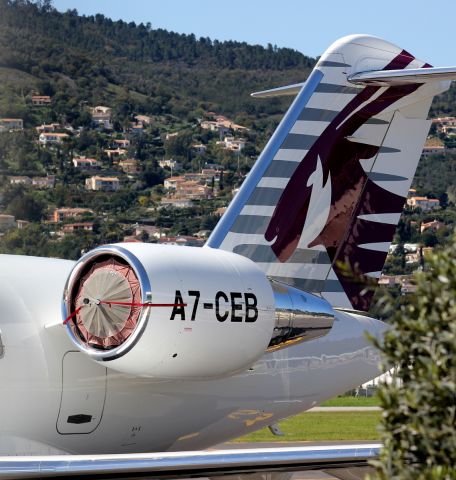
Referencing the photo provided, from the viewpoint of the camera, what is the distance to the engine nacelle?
10.8m

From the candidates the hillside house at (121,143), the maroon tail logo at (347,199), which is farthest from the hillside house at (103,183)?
the maroon tail logo at (347,199)

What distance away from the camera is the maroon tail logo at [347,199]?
43.7 feet

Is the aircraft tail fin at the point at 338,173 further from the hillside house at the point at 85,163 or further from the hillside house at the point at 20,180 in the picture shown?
the hillside house at the point at 85,163

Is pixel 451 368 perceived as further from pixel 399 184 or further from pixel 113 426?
pixel 399 184

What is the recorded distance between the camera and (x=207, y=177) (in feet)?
290

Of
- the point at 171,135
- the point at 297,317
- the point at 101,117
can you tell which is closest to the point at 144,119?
the point at 101,117

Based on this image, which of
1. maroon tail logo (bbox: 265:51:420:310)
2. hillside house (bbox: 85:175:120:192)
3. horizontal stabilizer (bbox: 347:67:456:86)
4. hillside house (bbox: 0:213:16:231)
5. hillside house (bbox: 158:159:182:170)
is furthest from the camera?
hillside house (bbox: 158:159:182:170)

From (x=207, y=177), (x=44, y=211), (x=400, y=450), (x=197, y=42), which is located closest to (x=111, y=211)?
(x=44, y=211)

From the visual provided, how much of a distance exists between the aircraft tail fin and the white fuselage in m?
0.81

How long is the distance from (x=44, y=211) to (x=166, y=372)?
200 feet

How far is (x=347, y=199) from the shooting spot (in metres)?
13.8

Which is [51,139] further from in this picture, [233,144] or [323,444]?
[323,444]

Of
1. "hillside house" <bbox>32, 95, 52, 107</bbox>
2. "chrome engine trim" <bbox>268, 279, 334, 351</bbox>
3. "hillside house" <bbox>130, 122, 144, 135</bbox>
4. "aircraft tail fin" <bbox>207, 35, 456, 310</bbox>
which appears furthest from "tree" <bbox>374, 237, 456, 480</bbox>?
"hillside house" <bbox>130, 122, 144, 135</bbox>

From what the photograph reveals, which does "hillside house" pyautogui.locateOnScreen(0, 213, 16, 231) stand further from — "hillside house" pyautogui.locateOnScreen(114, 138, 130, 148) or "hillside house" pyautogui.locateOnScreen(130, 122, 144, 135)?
"hillside house" pyautogui.locateOnScreen(130, 122, 144, 135)
